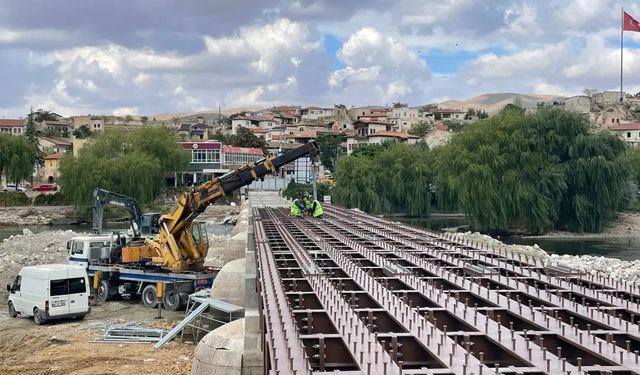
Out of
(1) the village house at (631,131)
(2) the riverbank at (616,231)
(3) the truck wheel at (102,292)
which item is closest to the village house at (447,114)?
(1) the village house at (631,131)

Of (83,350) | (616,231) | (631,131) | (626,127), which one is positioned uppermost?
(626,127)

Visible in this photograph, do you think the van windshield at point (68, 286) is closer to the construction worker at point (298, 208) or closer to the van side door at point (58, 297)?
the van side door at point (58, 297)

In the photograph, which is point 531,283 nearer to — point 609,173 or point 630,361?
point 630,361

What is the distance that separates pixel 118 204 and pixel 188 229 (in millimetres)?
4548

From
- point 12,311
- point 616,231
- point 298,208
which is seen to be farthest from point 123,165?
point 12,311

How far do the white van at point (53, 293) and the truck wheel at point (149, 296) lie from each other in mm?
2102

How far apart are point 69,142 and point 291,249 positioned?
13455 centimetres

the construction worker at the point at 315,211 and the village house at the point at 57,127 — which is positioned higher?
the village house at the point at 57,127

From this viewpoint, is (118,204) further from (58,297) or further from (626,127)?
(626,127)

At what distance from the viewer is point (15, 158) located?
267 feet

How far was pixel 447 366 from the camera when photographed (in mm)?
7363

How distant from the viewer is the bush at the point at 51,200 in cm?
8206

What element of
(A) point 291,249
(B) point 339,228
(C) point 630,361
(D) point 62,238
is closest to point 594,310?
(C) point 630,361

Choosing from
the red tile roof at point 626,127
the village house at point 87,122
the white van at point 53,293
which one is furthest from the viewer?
the village house at point 87,122
